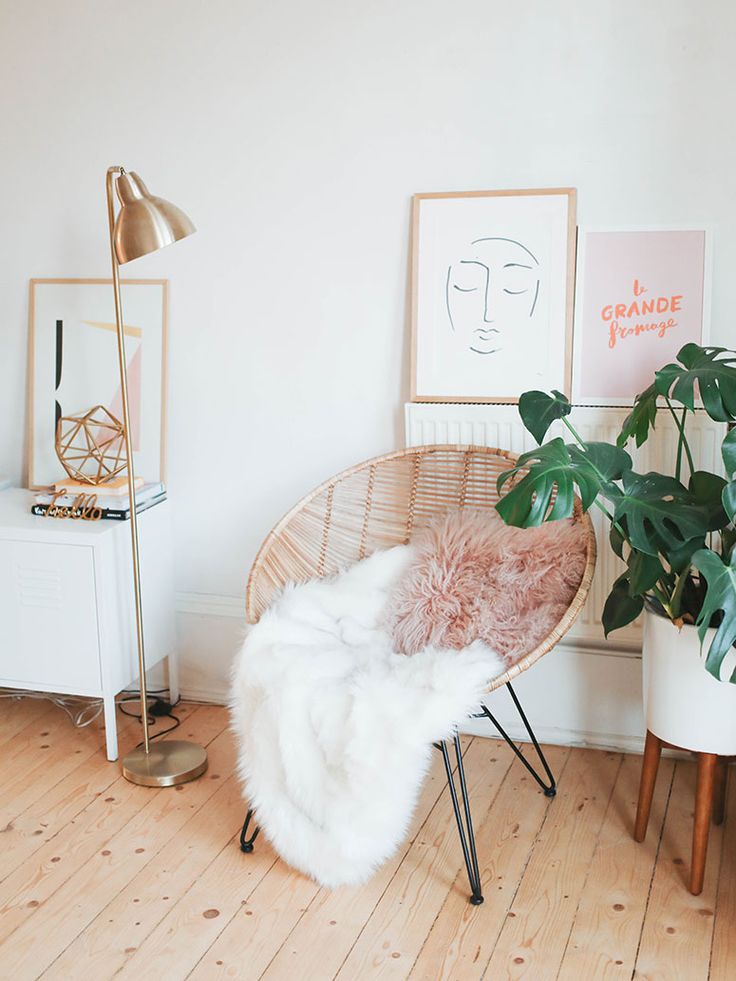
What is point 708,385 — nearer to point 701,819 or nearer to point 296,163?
point 701,819

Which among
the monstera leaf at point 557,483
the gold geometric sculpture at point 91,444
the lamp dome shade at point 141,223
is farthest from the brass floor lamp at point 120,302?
the monstera leaf at point 557,483

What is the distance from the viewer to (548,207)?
2.46 metres

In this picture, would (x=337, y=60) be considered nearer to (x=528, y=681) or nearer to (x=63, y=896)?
(x=528, y=681)

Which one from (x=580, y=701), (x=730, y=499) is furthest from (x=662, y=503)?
Result: (x=580, y=701)

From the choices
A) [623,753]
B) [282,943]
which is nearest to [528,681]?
[623,753]

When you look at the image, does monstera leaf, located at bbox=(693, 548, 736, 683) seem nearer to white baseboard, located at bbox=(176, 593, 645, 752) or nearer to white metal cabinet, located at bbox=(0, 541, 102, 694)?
white baseboard, located at bbox=(176, 593, 645, 752)

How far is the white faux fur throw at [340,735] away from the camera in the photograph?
6.43 feet

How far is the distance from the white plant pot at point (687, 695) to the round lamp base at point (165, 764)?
112 cm

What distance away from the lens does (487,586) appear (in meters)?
2.28

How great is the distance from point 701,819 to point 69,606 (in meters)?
1.53

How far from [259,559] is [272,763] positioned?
1.54 ft

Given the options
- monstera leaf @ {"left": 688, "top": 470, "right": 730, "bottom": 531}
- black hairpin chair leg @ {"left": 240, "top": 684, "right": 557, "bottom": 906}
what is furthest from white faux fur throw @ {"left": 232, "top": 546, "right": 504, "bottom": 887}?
monstera leaf @ {"left": 688, "top": 470, "right": 730, "bottom": 531}

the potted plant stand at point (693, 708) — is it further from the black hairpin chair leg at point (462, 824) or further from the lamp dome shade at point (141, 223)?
the lamp dome shade at point (141, 223)

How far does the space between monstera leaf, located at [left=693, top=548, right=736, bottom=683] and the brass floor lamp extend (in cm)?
130
